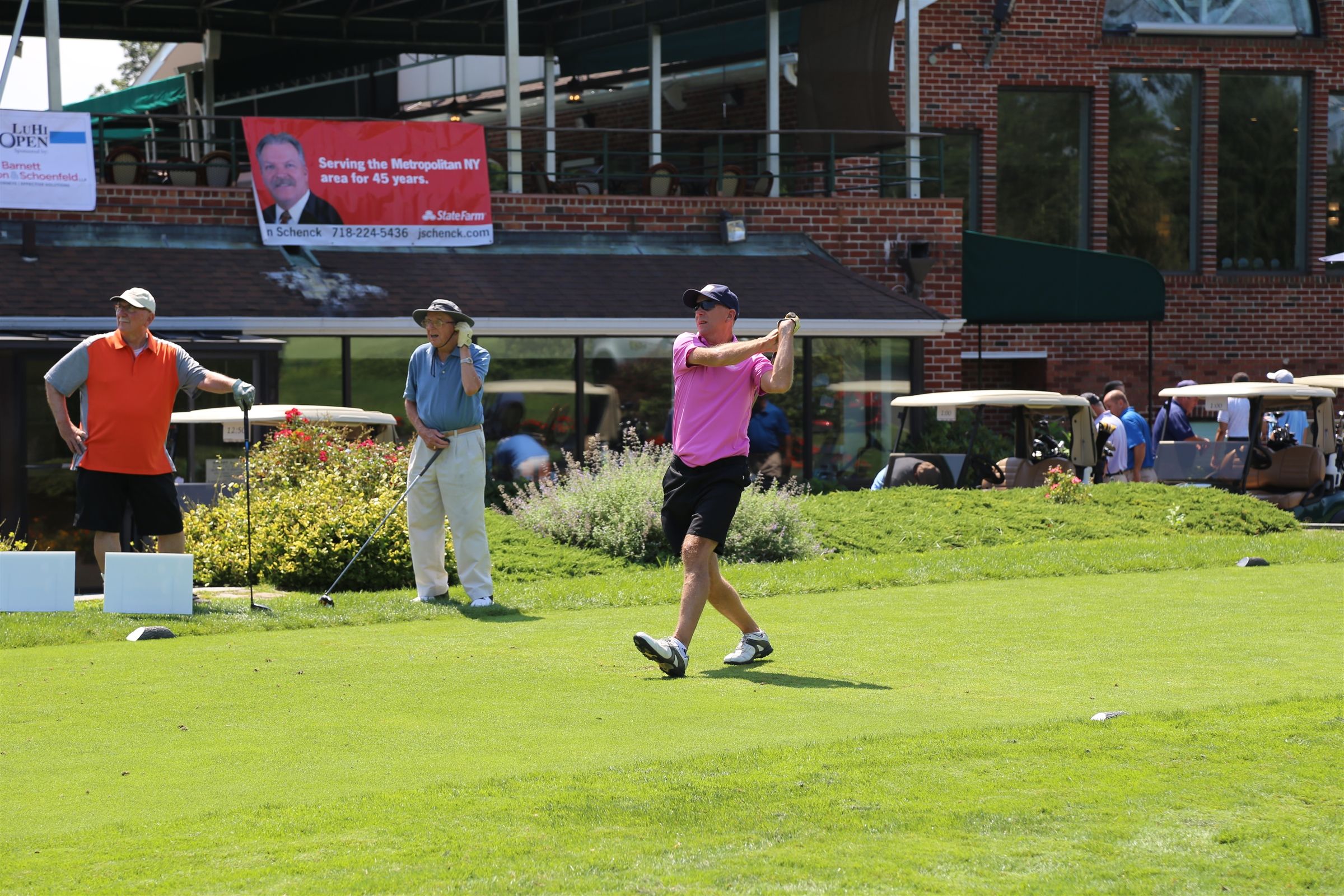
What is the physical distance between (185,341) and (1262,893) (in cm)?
1324

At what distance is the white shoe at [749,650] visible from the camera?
7434mm

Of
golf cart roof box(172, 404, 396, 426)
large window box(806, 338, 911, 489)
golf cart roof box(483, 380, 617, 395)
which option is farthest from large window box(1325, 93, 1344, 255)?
golf cart roof box(172, 404, 396, 426)

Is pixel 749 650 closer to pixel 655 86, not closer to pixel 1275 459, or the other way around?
pixel 1275 459

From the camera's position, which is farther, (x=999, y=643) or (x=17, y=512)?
(x=17, y=512)

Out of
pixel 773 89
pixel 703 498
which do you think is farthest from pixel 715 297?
pixel 773 89

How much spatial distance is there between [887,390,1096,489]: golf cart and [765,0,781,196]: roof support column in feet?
12.5

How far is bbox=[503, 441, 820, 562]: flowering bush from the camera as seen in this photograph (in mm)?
13422

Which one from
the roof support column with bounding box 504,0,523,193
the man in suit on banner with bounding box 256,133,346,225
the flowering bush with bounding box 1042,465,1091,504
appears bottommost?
the flowering bush with bounding box 1042,465,1091,504

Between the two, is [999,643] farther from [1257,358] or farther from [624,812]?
[1257,358]

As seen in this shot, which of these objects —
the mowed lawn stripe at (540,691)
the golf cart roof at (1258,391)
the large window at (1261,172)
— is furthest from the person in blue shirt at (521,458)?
the large window at (1261,172)

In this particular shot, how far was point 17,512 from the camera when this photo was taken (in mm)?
14773

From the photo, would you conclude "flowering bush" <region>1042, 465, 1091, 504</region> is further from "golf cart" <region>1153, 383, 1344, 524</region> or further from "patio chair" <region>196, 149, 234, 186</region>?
"patio chair" <region>196, 149, 234, 186</region>

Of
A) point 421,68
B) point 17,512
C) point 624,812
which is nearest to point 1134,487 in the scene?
point 17,512

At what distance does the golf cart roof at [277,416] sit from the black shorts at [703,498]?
22.6 ft
